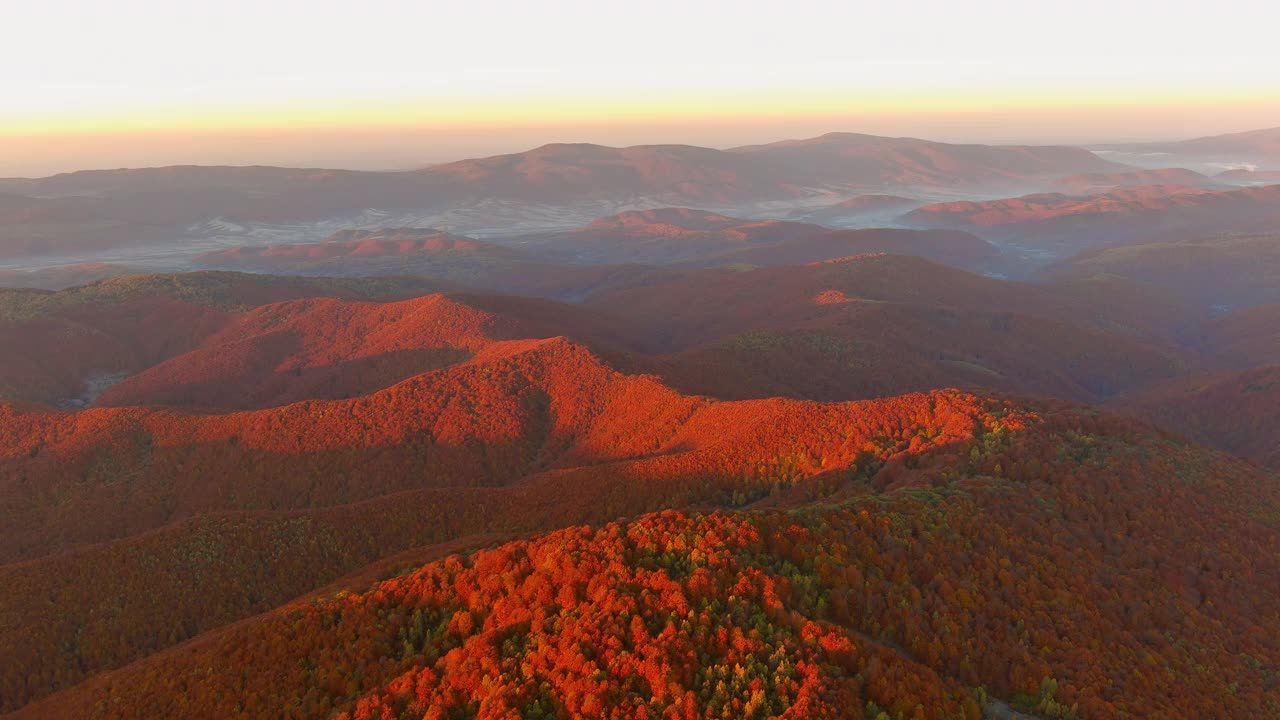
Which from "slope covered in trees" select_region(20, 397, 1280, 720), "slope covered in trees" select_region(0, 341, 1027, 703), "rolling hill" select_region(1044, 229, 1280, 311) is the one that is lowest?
"rolling hill" select_region(1044, 229, 1280, 311)

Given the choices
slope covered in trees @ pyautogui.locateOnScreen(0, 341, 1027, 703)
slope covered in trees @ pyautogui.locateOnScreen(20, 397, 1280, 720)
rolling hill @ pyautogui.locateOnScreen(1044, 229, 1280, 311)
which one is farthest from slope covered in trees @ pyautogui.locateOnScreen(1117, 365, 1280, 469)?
rolling hill @ pyautogui.locateOnScreen(1044, 229, 1280, 311)

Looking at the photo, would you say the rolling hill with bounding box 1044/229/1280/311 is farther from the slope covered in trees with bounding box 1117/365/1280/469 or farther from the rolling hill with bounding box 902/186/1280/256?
the slope covered in trees with bounding box 1117/365/1280/469

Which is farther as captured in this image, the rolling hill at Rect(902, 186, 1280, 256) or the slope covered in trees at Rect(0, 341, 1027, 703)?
the rolling hill at Rect(902, 186, 1280, 256)

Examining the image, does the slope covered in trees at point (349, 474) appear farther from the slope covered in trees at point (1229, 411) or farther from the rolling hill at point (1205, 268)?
the rolling hill at point (1205, 268)

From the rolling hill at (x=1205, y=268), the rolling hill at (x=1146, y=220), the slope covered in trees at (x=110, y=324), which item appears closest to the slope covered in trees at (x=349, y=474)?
the slope covered in trees at (x=110, y=324)

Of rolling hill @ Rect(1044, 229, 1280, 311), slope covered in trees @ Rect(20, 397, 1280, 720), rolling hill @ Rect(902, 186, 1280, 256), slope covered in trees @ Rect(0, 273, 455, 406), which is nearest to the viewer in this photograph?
slope covered in trees @ Rect(20, 397, 1280, 720)

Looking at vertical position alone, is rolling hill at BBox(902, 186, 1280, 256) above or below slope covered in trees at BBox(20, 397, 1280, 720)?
below

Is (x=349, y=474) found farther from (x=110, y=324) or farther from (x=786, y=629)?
(x=110, y=324)

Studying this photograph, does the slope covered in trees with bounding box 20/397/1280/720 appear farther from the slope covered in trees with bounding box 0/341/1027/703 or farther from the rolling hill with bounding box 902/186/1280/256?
the rolling hill with bounding box 902/186/1280/256

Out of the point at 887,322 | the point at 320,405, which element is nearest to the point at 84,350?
the point at 320,405

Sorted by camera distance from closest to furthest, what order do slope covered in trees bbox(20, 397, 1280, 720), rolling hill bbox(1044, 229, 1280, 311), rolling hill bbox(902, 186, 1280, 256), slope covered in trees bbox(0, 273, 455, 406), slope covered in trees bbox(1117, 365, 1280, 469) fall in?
slope covered in trees bbox(20, 397, 1280, 720) < slope covered in trees bbox(1117, 365, 1280, 469) < slope covered in trees bbox(0, 273, 455, 406) < rolling hill bbox(1044, 229, 1280, 311) < rolling hill bbox(902, 186, 1280, 256)

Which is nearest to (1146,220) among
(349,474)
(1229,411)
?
(1229,411)
